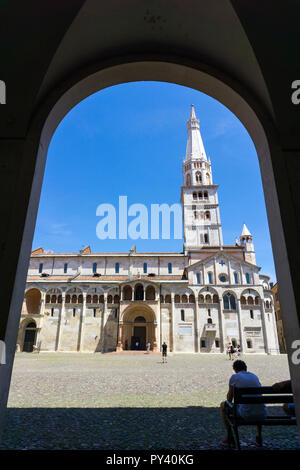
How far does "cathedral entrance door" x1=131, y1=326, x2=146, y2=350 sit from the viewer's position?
132 ft

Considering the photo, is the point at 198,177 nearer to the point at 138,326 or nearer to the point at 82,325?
the point at 138,326

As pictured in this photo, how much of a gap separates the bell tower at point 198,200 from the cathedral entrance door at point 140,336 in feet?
53.6

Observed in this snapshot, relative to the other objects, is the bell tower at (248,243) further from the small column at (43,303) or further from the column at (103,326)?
the small column at (43,303)

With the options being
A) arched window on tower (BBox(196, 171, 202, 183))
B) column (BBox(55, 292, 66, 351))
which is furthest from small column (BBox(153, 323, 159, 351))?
arched window on tower (BBox(196, 171, 202, 183))

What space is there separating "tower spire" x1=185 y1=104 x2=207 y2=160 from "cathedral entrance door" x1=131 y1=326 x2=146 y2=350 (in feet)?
121

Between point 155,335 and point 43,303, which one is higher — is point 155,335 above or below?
below

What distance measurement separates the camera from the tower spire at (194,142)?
59.2 metres

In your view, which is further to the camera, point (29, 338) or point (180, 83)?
point (29, 338)

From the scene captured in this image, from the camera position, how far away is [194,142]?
6097 cm

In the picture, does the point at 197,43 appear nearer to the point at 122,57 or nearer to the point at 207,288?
the point at 122,57

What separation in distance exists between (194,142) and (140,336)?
140ft

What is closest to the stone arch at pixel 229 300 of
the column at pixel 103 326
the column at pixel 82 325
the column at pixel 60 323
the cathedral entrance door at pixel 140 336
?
the cathedral entrance door at pixel 140 336

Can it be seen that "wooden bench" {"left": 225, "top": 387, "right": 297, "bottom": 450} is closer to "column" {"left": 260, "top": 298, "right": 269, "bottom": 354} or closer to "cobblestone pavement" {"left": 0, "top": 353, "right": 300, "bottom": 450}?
"cobblestone pavement" {"left": 0, "top": 353, "right": 300, "bottom": 450}

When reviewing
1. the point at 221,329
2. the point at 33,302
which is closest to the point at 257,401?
the point at 221,329
